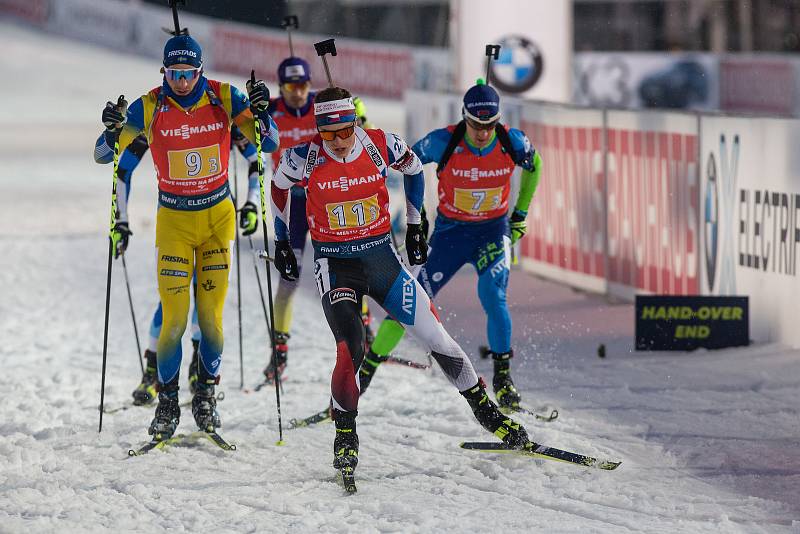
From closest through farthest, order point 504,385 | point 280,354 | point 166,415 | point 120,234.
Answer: point 166,415, point 120,234, point 504,385, point 280,354

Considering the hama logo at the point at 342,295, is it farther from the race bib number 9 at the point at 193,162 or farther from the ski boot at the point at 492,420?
the race bib number 9 at the point at 193,162

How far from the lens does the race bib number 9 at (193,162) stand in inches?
301

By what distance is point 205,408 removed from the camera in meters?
7.80

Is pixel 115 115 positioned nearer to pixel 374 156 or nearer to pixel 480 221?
pixel 374 156

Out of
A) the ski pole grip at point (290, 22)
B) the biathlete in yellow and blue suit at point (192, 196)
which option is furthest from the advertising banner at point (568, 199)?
the biathlete in yellow and blue suit at point (192, 196)

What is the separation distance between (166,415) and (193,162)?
1424mm

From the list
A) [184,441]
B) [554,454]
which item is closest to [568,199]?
[184,441]

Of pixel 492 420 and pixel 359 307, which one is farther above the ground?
pixel 359 307

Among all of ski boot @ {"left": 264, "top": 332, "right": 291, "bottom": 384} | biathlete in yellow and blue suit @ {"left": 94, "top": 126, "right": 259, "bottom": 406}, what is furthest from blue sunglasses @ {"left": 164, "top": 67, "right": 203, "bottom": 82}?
ski boot @ {"left": 264, "top": 332, "right": 291, "bottom": 384}

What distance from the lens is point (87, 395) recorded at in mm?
9031

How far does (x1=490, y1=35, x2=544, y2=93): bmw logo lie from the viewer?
59.9 ft

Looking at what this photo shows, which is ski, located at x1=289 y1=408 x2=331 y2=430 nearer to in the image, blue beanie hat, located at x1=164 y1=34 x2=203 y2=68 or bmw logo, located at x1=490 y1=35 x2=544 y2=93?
blue beanie hat, located at x1=164 y1=34 x2=203 y2=68

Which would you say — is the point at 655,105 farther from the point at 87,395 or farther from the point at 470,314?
the point at 87,395

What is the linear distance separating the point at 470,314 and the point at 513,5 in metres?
7.34
